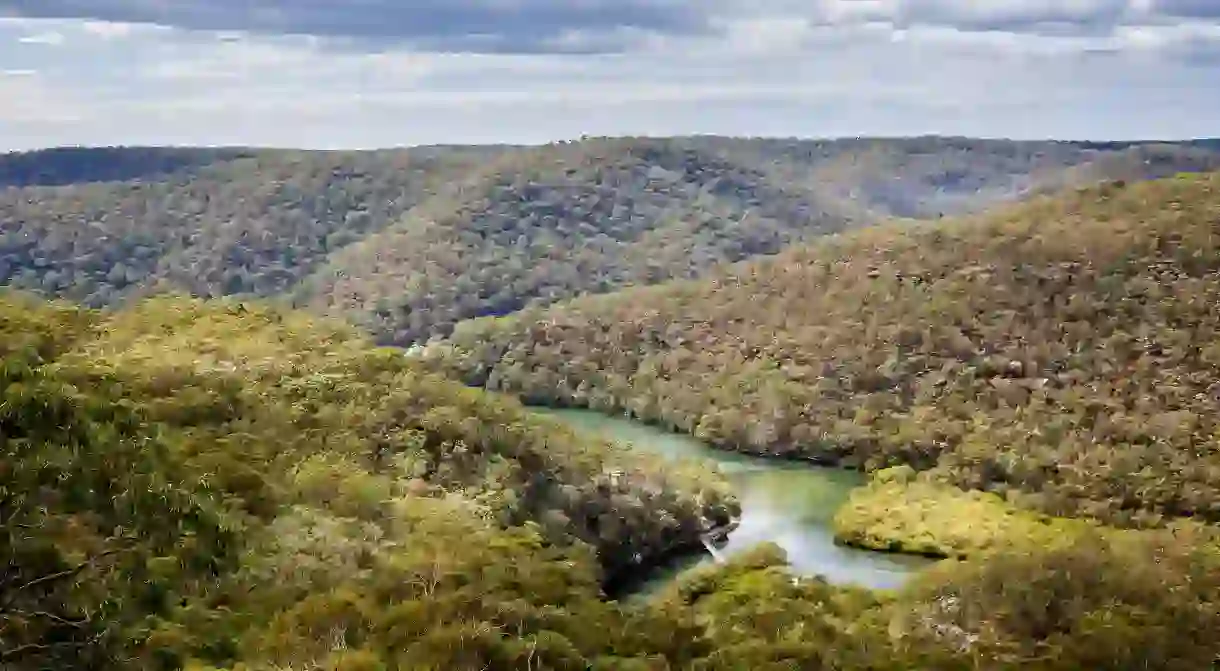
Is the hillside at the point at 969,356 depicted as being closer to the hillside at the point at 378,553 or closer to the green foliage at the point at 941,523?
the green foliage at the point at 941,523

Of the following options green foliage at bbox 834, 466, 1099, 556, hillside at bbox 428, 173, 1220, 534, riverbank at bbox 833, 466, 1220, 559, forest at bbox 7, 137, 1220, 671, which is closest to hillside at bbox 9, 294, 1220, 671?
forest at bbox 7, 137, 1220, 671

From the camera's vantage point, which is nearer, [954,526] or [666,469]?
[954,526]

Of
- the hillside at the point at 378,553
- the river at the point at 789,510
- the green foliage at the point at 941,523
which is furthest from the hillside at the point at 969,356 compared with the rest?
the hillside at the point at 378,553

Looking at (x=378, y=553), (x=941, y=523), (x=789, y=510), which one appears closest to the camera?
(x=378, y=553)

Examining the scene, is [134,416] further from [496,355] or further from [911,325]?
[496,355]

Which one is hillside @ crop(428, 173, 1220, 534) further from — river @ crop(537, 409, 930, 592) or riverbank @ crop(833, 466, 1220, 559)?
riverbank @ crop(833, 466, 1220, 559)

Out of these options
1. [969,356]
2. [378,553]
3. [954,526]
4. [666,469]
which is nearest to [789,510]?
[666,469]

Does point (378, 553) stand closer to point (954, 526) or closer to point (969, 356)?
point (954, 526)

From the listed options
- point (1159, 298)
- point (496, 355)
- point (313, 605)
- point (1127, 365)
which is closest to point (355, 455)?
point (313, 605)
